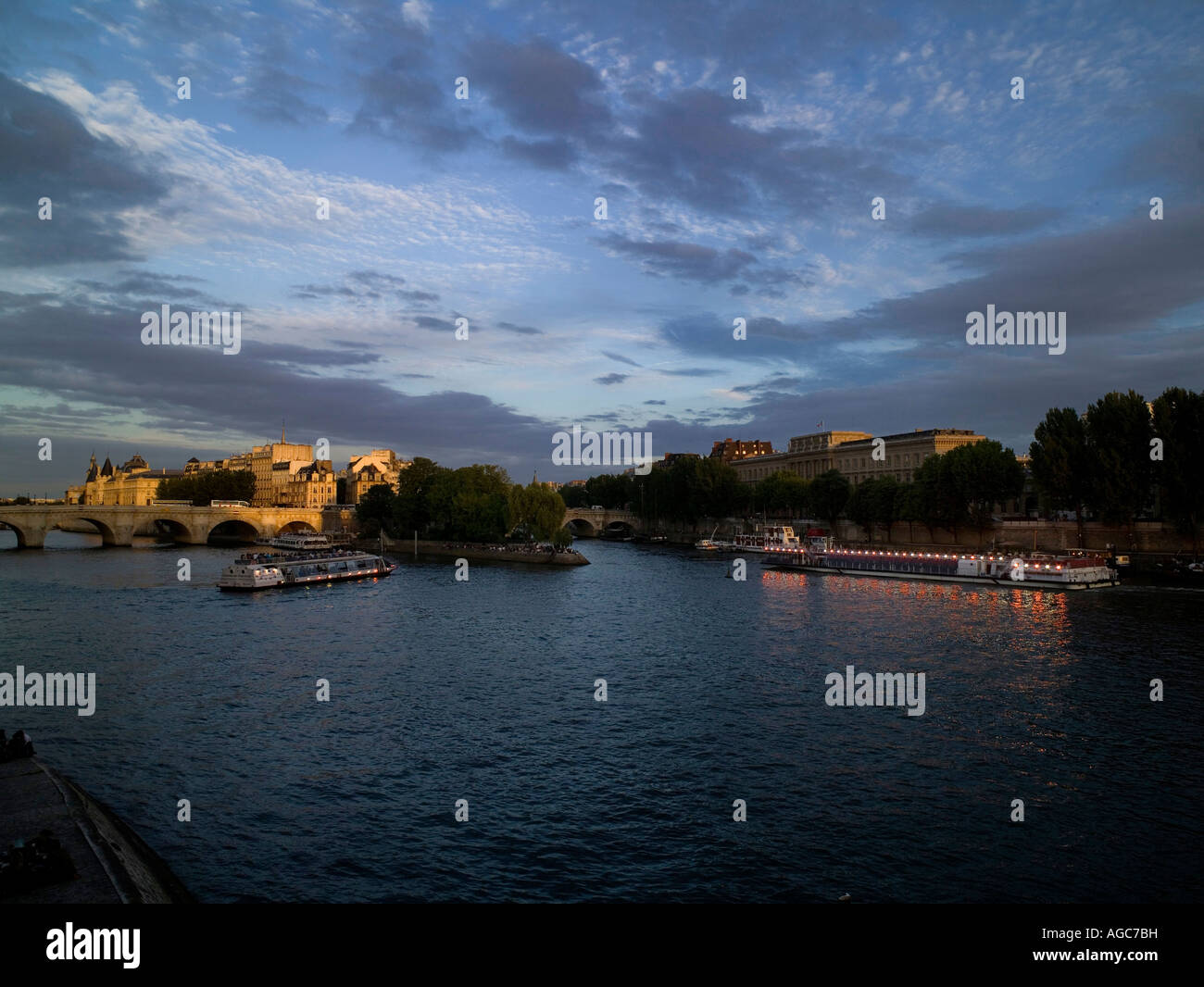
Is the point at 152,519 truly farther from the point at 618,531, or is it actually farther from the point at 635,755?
the point at 635,755

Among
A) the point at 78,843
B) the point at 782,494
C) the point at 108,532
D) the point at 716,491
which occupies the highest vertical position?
the point at 716,491

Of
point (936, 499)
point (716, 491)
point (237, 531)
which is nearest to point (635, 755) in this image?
point (936, 499)

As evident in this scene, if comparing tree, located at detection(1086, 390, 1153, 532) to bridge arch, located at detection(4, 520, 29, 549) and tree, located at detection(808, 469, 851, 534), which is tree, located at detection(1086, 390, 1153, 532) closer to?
tree, located at detection(808, 469, 851, 534)

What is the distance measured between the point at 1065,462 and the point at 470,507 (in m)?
74.2

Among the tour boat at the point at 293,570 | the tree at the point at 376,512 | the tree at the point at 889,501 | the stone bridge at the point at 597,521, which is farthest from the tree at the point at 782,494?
the tour boat at the point at 293,570

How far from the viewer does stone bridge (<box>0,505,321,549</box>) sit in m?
105

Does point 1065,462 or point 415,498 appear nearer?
point 1065,462

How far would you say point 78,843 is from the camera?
14148mm

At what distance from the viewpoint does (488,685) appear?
34094 millimetres

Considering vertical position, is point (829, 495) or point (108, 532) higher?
point (829, 495)

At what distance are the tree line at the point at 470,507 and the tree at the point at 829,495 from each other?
148 ft

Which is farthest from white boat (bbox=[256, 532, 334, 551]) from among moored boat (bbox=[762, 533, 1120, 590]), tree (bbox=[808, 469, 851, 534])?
tree (bbox=[808, 469, 851, 534])
